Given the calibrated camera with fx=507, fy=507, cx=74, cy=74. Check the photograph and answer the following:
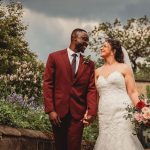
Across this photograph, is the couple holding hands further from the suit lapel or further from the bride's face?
the bride's face

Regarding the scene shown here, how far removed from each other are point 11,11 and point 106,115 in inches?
778

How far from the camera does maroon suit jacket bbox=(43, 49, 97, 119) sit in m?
7.13

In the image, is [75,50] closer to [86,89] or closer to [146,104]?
[86,89]

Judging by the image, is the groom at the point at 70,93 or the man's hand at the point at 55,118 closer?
the man's hand at the point at 55,118

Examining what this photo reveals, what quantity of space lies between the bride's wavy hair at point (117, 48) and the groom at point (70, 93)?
1070 millimetres

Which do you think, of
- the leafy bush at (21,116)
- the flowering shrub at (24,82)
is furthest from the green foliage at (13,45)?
the leafy bush at (21,116)

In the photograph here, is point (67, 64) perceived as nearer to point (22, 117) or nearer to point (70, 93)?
point (70, 93)

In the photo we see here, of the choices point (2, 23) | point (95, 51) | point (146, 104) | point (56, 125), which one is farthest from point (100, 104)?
point (95, 51)

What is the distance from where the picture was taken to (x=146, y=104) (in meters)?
7.68

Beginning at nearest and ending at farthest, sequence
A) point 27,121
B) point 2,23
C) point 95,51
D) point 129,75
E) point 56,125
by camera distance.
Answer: point 56,125
point 129,75
point 27,121
point 2,23
point 95,51

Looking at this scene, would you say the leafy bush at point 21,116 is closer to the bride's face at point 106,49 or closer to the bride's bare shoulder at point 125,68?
the bride's face at point 106,49

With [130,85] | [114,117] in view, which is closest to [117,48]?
[130,85]

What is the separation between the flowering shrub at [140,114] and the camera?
7.50 metres

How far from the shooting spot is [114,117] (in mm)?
8289
